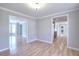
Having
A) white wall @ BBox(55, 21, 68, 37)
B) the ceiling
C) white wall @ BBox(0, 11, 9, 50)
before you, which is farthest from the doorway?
white wall @ BBox(0, 11, 9, 50)

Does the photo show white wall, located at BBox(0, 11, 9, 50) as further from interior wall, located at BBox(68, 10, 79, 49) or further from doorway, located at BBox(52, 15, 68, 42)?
interior wall, located at BBox(68, 10, 79, 49)

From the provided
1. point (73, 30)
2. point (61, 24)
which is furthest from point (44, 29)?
point (73, 30)

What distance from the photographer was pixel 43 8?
4.56ft

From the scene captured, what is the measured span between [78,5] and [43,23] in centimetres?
69

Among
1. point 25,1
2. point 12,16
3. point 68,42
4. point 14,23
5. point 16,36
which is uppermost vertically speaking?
point 25,1

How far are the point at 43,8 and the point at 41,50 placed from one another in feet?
2.59

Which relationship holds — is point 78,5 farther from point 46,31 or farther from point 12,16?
point 12,16

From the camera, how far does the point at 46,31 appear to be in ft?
5.03

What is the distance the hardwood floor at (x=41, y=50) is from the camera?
133cm

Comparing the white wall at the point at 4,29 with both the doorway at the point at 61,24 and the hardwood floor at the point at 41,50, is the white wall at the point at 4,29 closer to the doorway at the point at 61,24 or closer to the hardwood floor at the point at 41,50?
the hardwood floor at the point at 41,50

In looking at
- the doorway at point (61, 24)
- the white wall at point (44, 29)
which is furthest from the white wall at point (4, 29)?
the doorway at point (61, 24)

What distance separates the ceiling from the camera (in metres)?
1.26

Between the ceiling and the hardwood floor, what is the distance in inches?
23.0

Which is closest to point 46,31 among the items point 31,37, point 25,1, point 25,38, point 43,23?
point 43,23
